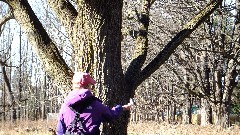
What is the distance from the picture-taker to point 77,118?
408 cm

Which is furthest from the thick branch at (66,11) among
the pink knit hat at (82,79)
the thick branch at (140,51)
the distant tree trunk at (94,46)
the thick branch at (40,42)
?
the pink knit hat at (82,79)

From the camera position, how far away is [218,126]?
15.0m

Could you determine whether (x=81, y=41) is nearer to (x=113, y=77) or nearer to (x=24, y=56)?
A: (x=113, y=77)

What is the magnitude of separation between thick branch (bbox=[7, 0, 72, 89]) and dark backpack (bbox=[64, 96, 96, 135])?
97 cm

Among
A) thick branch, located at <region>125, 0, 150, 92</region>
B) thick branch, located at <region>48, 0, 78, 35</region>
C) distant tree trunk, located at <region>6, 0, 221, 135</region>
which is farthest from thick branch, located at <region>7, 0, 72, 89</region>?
thick branch, located at <region>125, 0, 150, 92</region>

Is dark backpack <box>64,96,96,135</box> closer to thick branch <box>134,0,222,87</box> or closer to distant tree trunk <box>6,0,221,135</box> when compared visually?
distant tree trunk <box>6,0,221,135</box>

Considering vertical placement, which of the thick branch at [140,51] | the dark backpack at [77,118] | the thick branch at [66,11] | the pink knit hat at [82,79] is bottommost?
the dark backpack at [77,118]

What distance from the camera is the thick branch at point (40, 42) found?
504cm

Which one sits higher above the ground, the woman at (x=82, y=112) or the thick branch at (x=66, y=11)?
the thick branch at (x=66, y=11)

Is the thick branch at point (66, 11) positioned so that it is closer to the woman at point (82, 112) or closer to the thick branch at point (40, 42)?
the thick branch at point (40, 42)

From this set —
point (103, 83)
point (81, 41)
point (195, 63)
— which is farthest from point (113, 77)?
point (195, 63)

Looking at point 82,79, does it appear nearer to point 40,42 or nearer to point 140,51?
point 40,42

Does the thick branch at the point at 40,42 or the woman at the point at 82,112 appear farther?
the thick branch at the point at 40,42

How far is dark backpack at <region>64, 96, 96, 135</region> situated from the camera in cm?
407
